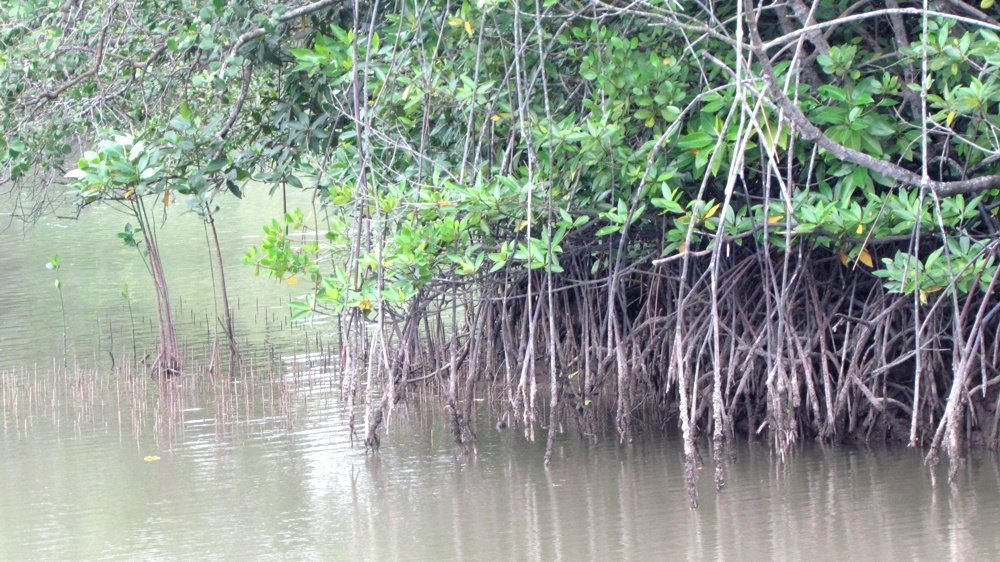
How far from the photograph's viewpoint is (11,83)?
6395 mm

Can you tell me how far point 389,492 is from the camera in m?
5.12

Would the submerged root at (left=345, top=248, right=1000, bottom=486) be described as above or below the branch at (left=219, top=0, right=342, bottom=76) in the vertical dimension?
below

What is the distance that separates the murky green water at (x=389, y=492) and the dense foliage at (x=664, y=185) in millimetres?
250

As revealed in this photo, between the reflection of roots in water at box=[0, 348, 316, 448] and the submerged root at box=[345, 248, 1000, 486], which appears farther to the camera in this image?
the reflection of roots in water at box=[0, 348, 316, 448]

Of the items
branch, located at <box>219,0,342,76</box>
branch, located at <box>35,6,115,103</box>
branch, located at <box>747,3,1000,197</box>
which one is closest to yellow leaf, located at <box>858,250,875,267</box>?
branch, located at <box>747,3,1000,197</box>

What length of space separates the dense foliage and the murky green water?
0.82 ft

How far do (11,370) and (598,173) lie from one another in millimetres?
4956

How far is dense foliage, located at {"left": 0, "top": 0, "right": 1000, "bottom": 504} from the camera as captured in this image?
451cm

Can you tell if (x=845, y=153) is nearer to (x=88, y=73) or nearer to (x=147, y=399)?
(x=88, y=73)

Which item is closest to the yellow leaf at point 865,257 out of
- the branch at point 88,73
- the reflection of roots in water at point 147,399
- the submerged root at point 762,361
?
the submerged root at point 762,361

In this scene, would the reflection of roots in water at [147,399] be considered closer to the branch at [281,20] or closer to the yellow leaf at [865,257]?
the branch at [281,20]

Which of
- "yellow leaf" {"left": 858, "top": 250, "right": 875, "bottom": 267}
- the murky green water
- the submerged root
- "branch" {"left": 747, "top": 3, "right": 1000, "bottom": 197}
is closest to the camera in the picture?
"branch" {"left": 747, "top": 3, "right": 1000, "bottom": 197}

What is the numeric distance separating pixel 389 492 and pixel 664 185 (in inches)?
68.2

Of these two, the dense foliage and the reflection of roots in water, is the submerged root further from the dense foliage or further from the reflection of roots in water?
the reflection of roots in water
